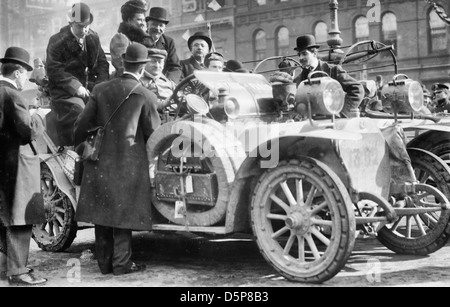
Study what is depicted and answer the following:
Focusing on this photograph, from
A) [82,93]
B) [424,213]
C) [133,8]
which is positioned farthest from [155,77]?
[424,213]

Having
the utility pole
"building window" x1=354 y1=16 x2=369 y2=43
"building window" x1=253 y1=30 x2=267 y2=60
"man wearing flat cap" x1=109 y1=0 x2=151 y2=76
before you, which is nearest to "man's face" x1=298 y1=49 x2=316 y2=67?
"man wearing flat cap" x1=109 y1=0 x2=151 y2=76

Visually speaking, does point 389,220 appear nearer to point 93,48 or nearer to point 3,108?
point 3,108

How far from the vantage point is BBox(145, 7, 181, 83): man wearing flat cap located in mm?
7266

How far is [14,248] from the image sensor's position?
16.9 ft

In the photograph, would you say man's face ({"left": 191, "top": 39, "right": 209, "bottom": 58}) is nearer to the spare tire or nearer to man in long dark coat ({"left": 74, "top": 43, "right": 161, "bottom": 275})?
man in long dark coat ({"left": 74, "top": 43, "right": 161, "bottom": 275})

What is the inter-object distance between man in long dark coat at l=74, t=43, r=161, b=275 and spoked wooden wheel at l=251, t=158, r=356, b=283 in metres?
1.10

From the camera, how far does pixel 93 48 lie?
673 cm

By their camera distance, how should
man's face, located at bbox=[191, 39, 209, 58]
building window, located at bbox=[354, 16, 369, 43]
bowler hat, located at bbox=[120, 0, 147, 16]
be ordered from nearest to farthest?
bowler hat, located at bbox=[120, 0, 147, 16] < man's face, located at bbox=[191, 39, 209, 58] < building window, located at bbox=[354, 16, 369, 43]

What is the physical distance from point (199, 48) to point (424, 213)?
3419 mm

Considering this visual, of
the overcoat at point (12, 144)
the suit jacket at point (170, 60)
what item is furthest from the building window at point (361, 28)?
the overcoat at point (12, 144)

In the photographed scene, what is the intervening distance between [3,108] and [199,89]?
188 cm

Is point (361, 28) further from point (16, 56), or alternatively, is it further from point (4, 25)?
point (16, 56)

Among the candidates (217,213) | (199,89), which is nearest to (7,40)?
(199,89)

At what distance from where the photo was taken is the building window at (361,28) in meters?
30.7
